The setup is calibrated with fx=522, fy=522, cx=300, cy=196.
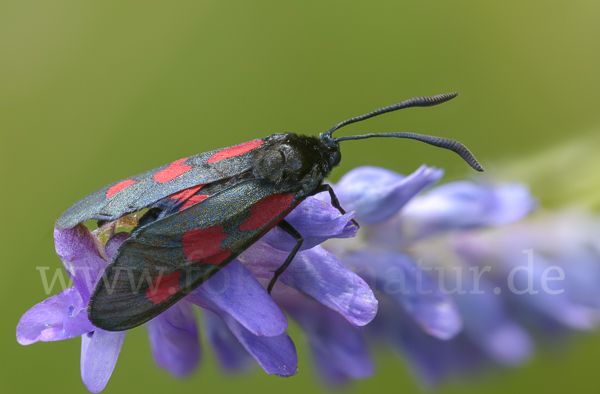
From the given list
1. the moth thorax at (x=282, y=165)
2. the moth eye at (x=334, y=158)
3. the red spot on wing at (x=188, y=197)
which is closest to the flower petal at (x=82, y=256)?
the red spot on wing at (x=188, y=197)

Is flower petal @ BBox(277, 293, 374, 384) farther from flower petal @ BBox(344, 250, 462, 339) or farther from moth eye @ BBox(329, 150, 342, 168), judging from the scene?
moth eye @ BBox(329, 150, 342, 168)

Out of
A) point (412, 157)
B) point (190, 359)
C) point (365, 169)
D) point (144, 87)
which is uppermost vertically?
point (144, 87)

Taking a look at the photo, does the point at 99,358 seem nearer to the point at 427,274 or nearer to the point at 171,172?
the point at 171,172

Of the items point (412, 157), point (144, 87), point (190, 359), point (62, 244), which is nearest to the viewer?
point (62, 244)

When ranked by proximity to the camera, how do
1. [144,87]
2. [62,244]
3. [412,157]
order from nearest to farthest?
[62,244], [412,157], [144,87]

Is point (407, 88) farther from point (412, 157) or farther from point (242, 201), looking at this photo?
point (242, 201)

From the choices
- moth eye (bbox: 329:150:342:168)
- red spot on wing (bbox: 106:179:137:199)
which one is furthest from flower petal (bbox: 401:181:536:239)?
red spot on wing (bbox: 106:179:137:199)

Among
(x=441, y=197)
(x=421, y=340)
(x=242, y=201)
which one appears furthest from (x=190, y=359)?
(x=441, y=197)
